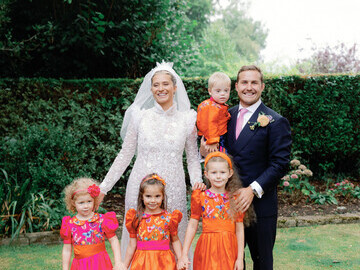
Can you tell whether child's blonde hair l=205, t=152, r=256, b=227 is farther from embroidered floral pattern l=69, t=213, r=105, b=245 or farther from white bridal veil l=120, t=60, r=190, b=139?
embroidered floral pattern l=69, t=213, r=105, b=245

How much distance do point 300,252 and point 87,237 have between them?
2.77 meters

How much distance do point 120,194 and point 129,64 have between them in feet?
8.77

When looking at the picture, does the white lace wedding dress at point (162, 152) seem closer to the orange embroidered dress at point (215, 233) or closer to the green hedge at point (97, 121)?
the orange embroidered dress at point (215, 233)

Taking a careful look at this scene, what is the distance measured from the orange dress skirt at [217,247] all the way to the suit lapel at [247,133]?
23.7 inches

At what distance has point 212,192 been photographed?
2.81 m

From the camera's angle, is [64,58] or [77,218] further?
[64,58]

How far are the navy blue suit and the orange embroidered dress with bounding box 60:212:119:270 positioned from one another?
3.56ft

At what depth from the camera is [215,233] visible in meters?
2.73

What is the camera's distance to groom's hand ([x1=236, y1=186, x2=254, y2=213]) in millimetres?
2641

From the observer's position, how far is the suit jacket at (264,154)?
2.68 metres

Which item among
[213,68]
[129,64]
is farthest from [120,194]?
[213,68]

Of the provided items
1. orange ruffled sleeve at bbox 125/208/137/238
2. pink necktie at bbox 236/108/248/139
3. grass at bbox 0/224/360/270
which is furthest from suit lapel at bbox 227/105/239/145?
grass at bbox 0/224/360/270

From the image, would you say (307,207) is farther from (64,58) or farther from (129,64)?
(64,58)

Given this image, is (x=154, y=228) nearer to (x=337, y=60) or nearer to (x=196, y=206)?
(x=196, y=206)
